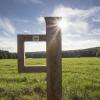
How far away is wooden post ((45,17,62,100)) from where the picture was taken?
456 cm

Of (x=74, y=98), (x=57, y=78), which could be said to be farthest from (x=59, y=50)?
(x=74, y=98)

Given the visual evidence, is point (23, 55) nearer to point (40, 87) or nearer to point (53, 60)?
point (53, 60)

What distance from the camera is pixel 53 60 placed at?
4.58 meters

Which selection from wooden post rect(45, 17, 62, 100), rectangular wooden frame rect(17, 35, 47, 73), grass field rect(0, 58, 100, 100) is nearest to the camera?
wooden post rect(45, 17, 62, 100)

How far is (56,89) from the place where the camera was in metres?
4.55

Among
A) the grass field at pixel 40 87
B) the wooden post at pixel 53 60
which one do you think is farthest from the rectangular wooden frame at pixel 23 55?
the grass field at pixel 40 87

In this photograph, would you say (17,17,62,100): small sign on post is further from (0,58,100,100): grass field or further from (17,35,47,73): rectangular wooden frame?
(0,58,100,100): grass field

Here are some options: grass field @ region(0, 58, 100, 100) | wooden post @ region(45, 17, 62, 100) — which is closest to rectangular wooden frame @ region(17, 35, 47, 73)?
wooden post @ region(45, 17, 62, 100)

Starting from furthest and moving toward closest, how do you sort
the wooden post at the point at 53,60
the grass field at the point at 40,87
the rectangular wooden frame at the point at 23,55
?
1. the grass field at the point at 40,87
2. the rectangular wooden frame at the point at 23,55
3. the wooden post at the point at 53,60

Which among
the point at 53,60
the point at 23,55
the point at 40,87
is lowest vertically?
the point at 40,87

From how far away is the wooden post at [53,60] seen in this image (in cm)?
456

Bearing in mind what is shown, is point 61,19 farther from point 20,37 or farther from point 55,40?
point 20,37

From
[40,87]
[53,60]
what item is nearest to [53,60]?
[53,60]

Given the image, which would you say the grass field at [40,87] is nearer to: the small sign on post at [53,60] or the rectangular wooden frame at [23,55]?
the rectangular wooden frame at [23,55]
